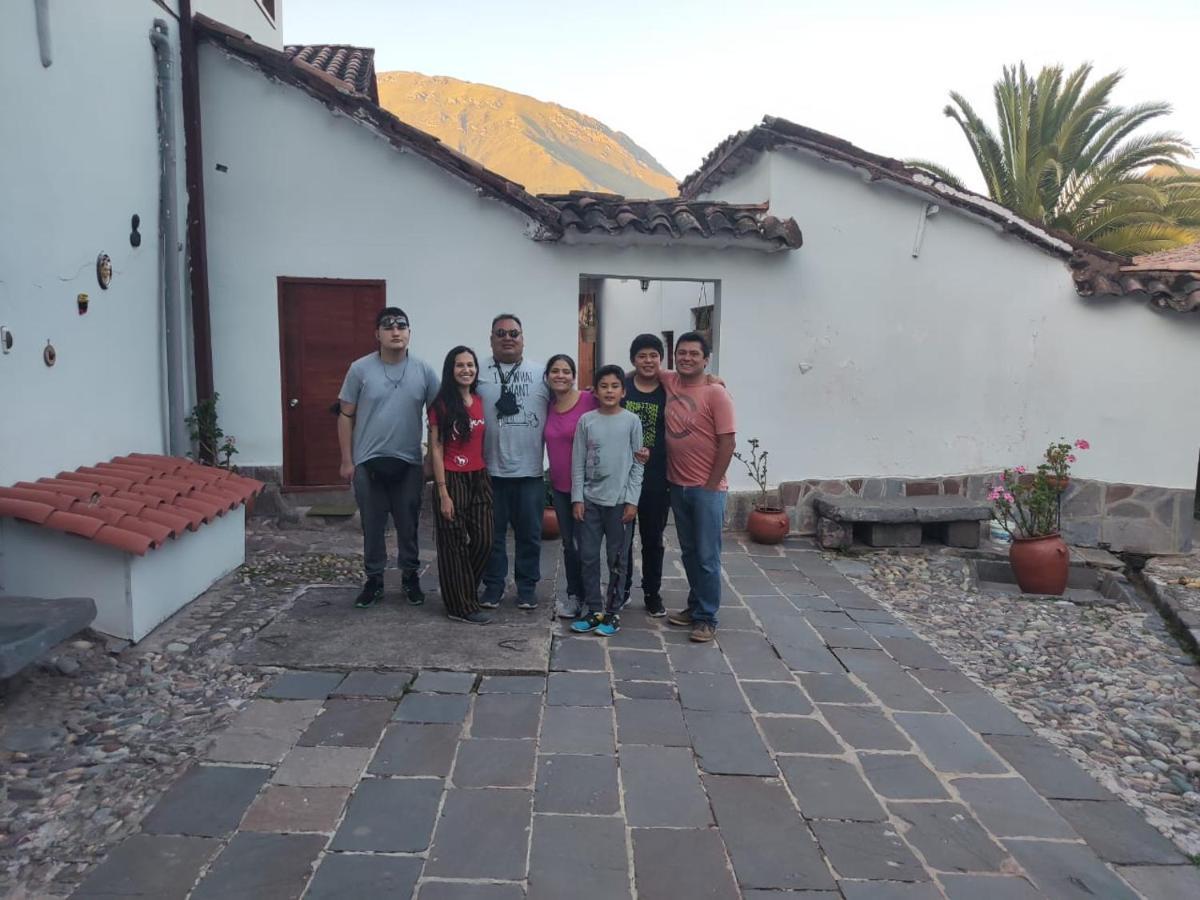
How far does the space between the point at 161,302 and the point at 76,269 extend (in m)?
1.31

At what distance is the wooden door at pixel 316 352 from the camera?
7059 millimetres

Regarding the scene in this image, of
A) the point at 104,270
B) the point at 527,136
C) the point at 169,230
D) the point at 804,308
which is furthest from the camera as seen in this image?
the point at 527,136

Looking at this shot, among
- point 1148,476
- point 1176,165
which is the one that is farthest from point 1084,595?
point 1176,165

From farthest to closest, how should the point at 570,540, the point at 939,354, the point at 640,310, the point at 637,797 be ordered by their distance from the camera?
the point at 640,310
the point at 939,354
the point at 570,540
the point at 637,797

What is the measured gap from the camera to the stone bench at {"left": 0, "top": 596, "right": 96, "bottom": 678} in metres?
3.21

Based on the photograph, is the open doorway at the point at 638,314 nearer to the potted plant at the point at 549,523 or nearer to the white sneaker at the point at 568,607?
the potted plant at the point at 549,523

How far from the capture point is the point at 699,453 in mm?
4523

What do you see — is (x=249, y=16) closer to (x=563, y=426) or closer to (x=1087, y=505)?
(x=563, y=426)

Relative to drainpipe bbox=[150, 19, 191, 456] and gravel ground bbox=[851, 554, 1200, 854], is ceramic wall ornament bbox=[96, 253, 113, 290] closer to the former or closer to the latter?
drainpipe bbox=[150, 19, 191, 456]

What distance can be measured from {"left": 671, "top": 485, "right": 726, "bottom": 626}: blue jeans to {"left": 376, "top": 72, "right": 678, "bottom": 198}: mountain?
56322 millimetres

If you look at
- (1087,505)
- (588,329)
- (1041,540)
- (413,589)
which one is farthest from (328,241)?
(1087,505)

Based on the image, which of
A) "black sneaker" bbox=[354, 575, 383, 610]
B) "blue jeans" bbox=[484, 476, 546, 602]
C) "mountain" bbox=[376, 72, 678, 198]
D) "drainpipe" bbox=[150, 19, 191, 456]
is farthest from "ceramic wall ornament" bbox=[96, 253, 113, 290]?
"mountain" bbox=[376, 72, 678, 198]

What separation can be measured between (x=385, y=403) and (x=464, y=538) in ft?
2.94

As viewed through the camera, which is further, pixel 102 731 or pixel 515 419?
pixel 515 419
